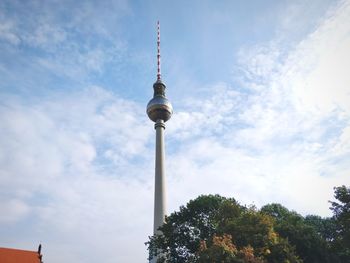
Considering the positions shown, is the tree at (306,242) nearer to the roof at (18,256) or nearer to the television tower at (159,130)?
the television tower at (159,130)

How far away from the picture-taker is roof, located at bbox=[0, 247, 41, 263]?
47.5 meters

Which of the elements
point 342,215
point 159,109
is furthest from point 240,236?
point 159,109

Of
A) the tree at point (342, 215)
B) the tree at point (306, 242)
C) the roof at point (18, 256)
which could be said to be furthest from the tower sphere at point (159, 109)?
the tree at point (342, 215)

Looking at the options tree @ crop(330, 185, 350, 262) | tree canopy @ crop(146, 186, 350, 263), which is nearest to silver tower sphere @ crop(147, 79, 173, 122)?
tree canopy @ crop(146, 186, 350, 263)

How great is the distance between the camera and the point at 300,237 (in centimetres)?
4262

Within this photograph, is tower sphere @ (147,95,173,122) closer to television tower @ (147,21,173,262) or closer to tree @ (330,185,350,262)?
television tower @ (147,21,173,262)

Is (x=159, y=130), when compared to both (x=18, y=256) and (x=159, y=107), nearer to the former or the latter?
(x=159, y=107)

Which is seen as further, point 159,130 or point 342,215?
point 159,130

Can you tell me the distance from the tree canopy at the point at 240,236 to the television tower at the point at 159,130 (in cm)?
2239

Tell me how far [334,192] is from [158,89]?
5202 centimetres

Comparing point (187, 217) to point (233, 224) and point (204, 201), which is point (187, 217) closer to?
point (204, 201)

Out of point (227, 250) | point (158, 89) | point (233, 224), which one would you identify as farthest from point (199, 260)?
point (158, 89)

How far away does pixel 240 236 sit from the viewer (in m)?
34.2

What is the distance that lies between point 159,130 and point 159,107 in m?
5.23
